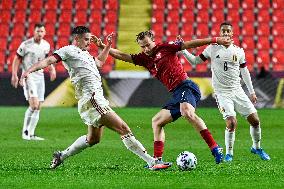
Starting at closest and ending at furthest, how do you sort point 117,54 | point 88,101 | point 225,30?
point 88,101 < point 117,54 < point 225,30

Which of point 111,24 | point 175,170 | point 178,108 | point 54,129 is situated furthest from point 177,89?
point 111,24

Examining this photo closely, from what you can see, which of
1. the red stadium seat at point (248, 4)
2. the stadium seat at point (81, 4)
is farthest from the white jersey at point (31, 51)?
the red stadium seat at point (248, 4)

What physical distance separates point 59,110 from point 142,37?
13018 mm

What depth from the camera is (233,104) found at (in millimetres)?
11430

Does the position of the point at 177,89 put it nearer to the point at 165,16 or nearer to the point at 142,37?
the point at 142,37

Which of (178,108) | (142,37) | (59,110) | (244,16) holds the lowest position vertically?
(59,110)

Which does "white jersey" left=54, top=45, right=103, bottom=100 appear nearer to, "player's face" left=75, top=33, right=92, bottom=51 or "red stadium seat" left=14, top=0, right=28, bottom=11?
"player's face" left=75, top=33, right=92, bottom=51

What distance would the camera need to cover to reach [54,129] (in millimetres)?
17016

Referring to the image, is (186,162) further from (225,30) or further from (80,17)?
(80,17)

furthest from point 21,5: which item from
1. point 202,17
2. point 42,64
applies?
point 42,64

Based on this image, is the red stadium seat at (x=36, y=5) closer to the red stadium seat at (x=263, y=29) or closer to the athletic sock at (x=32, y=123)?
the red stadium seat at (x=263, y=29)

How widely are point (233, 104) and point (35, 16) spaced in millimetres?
20106

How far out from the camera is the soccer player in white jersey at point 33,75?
49.5ft

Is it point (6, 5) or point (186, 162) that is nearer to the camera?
point (186, 162)
